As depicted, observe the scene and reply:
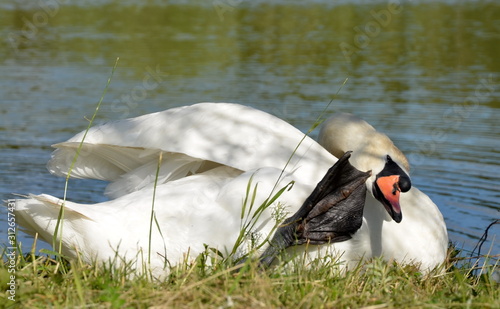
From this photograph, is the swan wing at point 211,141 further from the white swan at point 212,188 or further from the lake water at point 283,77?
the lake water at point 283,77

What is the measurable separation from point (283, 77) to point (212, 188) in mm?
8674

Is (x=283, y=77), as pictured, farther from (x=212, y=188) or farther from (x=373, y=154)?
(x=212, y=188)

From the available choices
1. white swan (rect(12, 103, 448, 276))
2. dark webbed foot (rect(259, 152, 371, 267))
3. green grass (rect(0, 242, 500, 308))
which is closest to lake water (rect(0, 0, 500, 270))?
dark webbed foot (rect(259, 152, 371, 267))

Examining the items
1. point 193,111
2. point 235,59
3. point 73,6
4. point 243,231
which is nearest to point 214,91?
point 235,59

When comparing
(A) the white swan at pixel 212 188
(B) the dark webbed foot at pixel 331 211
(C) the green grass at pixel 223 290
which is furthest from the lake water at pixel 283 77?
(C) the green grass at pixel 223 290

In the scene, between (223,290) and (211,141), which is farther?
(211,141)

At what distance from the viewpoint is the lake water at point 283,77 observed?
316 inches

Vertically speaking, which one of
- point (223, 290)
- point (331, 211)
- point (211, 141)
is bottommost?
point (331, 211)

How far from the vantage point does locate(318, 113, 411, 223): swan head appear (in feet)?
15.5

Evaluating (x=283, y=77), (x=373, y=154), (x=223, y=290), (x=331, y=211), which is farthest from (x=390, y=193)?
(x=283, y=77)

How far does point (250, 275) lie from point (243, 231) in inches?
16.6

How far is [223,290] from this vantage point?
3.44 metres

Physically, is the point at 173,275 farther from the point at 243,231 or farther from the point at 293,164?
the point at 293,164

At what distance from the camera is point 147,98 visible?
11.6 meters
